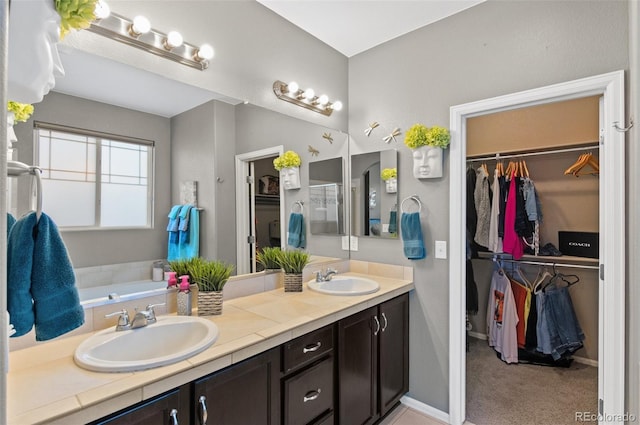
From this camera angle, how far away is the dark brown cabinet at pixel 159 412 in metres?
0.94

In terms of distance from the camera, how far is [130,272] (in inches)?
61.1

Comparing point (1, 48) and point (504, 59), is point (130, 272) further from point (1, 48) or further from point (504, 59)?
point (504, 59)

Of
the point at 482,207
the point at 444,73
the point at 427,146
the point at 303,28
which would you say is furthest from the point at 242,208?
the point at 482,207

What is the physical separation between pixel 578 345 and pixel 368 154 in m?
2.51

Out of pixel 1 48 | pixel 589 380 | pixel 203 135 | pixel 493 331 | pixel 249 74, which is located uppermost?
pixel 249 74

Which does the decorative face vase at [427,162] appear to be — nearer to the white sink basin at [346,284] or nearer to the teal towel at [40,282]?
the white sink basin at [346,284]

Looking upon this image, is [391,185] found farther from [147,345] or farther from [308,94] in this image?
[147,345]

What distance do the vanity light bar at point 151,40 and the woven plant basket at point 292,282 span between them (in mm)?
1333

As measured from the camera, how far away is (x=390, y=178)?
2.50m

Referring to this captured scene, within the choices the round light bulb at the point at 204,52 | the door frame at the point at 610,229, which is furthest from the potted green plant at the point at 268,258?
the door frame at the point at 610,229

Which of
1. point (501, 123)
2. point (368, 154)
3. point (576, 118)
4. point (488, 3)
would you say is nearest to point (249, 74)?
point (368, 154)

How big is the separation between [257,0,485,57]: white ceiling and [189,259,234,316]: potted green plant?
1.73 m

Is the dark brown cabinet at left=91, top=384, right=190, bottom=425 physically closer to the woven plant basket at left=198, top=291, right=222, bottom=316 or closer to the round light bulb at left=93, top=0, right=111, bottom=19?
the woven plant basket at left=198, top=291, right=222, bottom=316

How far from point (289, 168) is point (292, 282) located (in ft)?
2.68
